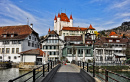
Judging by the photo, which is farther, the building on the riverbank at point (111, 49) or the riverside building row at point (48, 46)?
the building on the riverbank at point (111, 49)

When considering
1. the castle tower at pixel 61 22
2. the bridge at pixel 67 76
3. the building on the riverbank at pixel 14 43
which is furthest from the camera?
the castle tower at pixel 61 22

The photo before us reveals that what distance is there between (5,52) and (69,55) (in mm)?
22981

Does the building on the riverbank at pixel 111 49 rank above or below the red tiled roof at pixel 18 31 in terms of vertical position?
below

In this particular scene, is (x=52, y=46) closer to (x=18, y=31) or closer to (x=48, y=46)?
(x=48, y=46)

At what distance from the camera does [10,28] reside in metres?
59.2

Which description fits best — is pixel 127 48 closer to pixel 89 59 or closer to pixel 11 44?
pixel 89 59

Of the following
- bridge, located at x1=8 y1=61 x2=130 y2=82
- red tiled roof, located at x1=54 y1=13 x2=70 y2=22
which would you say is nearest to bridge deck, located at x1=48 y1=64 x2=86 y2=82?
bridge, located at x1=8 y1=61 x2=130 y2=82

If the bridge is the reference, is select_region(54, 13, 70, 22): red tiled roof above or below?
above

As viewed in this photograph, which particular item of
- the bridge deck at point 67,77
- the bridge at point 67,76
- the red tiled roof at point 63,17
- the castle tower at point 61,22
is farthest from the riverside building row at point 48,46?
the red tiled roof at point 63,17

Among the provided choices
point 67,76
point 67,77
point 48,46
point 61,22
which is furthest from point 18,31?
point 61,22

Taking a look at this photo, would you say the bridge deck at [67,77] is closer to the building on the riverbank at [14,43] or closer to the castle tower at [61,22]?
the building on the riverbank at [14,43]

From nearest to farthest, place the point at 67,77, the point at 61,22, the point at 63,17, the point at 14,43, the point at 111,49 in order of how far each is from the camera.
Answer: the point at 67,77
the point at 14,43
the point at 111,49
the point at 61,22
the point at 63,17

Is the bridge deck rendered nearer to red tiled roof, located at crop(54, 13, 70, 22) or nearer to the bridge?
the bridge

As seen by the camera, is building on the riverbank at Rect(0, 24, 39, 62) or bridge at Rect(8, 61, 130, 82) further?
building on the riverbank at Rect(0, 24, 39, 62)
